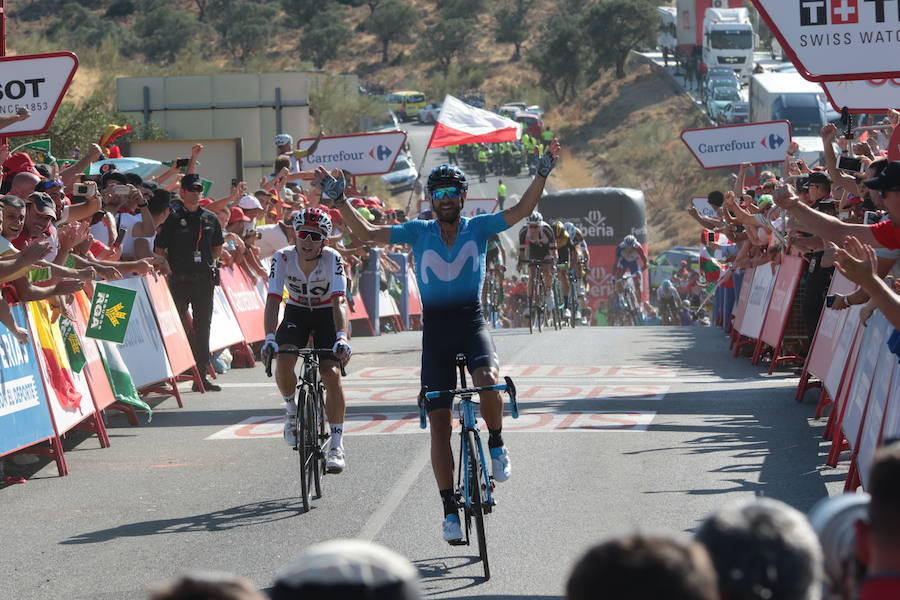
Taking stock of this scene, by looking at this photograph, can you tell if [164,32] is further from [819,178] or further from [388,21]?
[819,178]

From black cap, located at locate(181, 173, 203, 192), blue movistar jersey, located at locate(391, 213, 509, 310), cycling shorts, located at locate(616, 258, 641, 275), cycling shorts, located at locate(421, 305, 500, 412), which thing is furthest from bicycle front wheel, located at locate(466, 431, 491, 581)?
cycling shorts, located at locate(616, 258, 641, 275)

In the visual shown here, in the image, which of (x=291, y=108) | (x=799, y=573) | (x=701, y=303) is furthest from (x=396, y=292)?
(x=799, y=573)

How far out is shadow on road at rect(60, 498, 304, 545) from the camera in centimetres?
882

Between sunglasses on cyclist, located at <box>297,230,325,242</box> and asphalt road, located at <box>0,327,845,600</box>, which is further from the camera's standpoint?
sunglasses on cyclist, located at <box>297,230,325,242</box>

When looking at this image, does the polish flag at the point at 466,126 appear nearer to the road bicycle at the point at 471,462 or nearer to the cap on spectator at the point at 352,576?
the road bicycle at the point at 471,462

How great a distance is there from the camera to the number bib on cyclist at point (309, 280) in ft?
33.8

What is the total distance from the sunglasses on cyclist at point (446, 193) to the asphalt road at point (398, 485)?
1.88m

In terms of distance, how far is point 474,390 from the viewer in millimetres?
7938

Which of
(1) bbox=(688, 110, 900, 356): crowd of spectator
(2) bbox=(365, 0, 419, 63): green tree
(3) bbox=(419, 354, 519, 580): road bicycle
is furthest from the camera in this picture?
(2) bbox=(365, 0, 419, 63): green tree

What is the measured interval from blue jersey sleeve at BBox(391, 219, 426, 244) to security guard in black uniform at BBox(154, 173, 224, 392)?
750cm

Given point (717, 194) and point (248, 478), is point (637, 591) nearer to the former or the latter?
point (248, 478)

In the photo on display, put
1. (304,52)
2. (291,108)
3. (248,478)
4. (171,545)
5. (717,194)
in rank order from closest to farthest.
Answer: (171,545) < (248,478) < (717,194) < (291,108) < (304,52)

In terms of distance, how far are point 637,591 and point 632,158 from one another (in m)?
95.2

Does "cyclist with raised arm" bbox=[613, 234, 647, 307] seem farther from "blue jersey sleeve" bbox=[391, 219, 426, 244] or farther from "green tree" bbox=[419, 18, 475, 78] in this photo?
"green tree" bbox=[419, 18, 475, 78]
